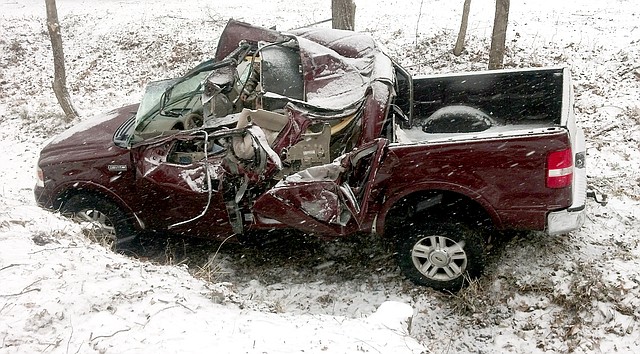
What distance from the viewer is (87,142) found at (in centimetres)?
519

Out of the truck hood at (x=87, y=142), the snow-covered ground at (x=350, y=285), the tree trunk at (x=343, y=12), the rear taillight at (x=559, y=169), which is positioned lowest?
the snow-covered ground at (x=350, y=285)

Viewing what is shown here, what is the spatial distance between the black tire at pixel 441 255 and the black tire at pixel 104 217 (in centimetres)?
261

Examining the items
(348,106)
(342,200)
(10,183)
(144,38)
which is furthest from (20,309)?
(144,38)

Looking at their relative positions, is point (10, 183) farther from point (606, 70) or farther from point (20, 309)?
point (606, 70)

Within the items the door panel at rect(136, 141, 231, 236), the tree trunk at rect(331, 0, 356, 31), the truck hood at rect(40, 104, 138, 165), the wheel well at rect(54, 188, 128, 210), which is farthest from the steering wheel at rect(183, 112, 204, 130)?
the tree trunk at rect(331, 0, 356, 31)

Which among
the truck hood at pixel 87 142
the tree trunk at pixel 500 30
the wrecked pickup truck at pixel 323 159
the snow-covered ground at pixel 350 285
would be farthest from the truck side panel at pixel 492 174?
the tree trunk at pixel 500 30

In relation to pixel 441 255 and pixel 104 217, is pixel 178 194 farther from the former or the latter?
pixel 441 255

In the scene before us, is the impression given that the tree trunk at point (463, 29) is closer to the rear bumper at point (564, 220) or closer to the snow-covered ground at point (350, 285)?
the snow-covered ground at point (350, 285)

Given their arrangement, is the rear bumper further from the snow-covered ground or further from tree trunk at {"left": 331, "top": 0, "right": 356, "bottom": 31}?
tree trunk at {"left": 331, "top": 0, "right": 356, "bottom": 31}

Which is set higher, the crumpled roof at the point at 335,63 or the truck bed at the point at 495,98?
the crumpled roof at the point at 335,63

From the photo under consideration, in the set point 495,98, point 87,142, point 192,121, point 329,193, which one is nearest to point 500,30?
point 495,98

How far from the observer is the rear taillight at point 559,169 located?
3857mm

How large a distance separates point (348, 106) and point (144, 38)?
11885 mm

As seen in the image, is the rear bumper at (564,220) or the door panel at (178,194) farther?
the door panel at (178,194)
